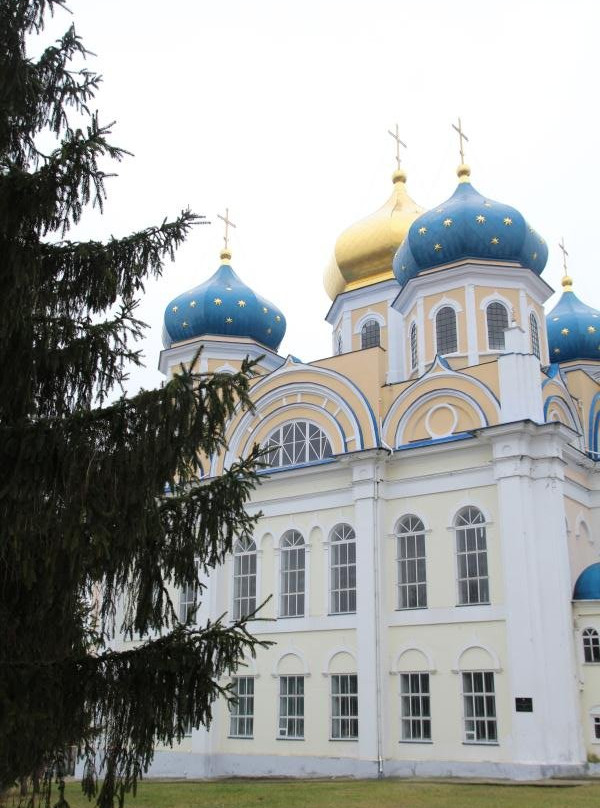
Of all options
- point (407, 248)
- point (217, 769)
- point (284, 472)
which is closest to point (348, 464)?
point (284, 472)

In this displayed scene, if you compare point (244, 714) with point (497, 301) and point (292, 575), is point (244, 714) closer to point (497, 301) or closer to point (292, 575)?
point (292, 575)

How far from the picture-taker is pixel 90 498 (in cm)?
586

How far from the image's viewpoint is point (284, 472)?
20.4m

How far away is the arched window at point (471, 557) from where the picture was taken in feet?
57.4

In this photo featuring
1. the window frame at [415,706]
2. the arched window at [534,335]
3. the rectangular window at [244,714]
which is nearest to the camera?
the window frame at [415,706]

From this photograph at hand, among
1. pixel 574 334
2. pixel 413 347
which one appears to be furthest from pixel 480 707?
pixel 574 334

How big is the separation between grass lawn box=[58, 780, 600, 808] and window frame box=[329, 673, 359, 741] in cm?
136

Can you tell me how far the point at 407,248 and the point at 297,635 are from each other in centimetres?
954

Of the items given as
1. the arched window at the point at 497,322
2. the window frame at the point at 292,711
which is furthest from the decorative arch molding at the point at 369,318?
the window frame at the point at 292,711

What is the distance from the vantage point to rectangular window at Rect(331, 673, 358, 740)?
18.1 metres

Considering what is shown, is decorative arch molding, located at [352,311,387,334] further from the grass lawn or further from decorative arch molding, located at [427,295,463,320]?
the grass lawn

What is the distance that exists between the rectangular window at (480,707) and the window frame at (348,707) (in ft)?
7.80

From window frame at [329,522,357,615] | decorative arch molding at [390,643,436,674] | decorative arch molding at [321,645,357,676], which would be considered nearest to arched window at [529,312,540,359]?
window frame at [329,522,357,615]

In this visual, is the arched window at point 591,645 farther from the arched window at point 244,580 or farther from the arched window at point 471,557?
the arched window at point 244,580
